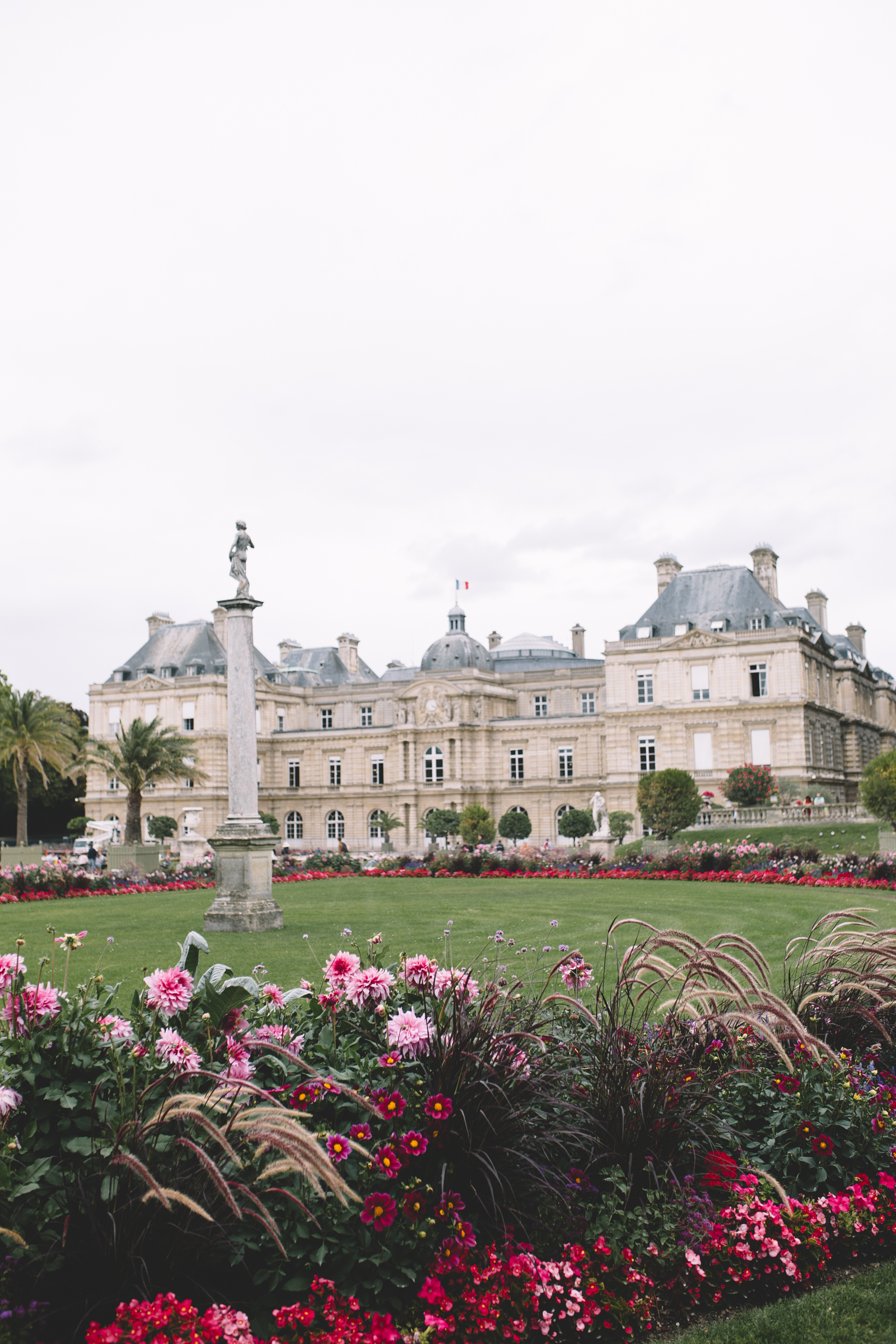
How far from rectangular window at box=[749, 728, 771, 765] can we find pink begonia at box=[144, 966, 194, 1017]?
50.6 meters

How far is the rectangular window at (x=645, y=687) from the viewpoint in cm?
5616

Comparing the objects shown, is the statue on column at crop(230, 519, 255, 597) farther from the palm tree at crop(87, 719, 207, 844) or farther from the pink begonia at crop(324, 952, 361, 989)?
the palm tree at crop(87, 719, 207, 844)

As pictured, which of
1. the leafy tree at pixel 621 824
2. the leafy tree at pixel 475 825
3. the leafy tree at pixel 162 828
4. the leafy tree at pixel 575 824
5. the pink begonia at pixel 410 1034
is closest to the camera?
the pink begonia at pixel 410 1034

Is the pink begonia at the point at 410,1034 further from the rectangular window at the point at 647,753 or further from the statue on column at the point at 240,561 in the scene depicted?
the rectangular window at the point at 647,753

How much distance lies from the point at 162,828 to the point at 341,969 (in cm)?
5848

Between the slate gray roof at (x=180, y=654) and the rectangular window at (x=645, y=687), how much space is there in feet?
81.5

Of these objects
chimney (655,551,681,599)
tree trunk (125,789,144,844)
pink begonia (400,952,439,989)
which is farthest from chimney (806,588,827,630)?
pink begonia (400,952,439,989)

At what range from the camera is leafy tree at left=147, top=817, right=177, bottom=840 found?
6128 centimetres

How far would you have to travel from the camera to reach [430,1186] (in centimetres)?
456

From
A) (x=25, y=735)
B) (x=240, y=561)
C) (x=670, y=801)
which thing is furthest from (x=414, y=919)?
(x=25, y=735)

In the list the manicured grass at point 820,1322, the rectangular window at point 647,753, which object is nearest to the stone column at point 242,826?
the manicured grass at point 820,1322

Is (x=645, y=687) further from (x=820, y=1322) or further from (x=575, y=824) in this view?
(x=820, y=1322)

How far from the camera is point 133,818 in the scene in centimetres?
4112

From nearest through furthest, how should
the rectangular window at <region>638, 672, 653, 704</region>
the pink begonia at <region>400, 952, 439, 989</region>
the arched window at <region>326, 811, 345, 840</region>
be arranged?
the pink begonia at <region>400, 952, 439, 989</region>
the rectangular window at <region>638, 672, 653, 704</region>
the arched window at <region>326, 811, 345, 840</region>
